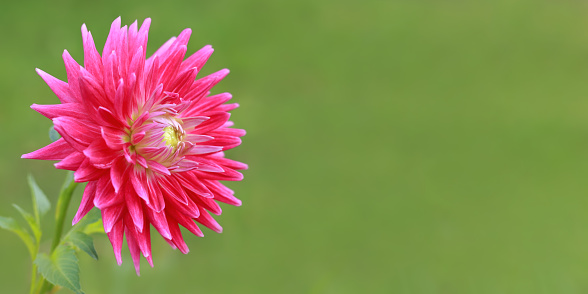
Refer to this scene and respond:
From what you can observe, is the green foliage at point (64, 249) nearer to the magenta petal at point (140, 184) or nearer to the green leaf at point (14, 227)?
the green leaf at point (14, 227)

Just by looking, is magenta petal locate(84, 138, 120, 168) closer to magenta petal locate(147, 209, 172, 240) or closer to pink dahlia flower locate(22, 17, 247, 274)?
pink dahlia flower locate(22, 17, 247, 274)

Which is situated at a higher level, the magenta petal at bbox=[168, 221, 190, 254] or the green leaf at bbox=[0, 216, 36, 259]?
the magenta petal at bbox=[168, 221, 190, 254]

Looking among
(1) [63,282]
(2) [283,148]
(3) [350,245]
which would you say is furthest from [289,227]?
(1) [63,282]

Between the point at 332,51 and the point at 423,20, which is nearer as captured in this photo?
the point at 332,51

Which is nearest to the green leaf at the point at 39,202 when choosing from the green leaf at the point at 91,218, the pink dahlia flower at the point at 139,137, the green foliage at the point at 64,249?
the green foliage at the point at 64,249

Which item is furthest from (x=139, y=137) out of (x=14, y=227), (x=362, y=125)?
(x=362, y=125)

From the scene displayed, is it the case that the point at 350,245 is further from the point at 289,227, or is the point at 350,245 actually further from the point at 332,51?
the point at 332,51

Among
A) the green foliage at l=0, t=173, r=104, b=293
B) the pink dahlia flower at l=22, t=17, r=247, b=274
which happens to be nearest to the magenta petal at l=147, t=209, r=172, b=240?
the pink dahlia flower at l=22, t=17, r=247, b=274

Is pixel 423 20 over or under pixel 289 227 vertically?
over
